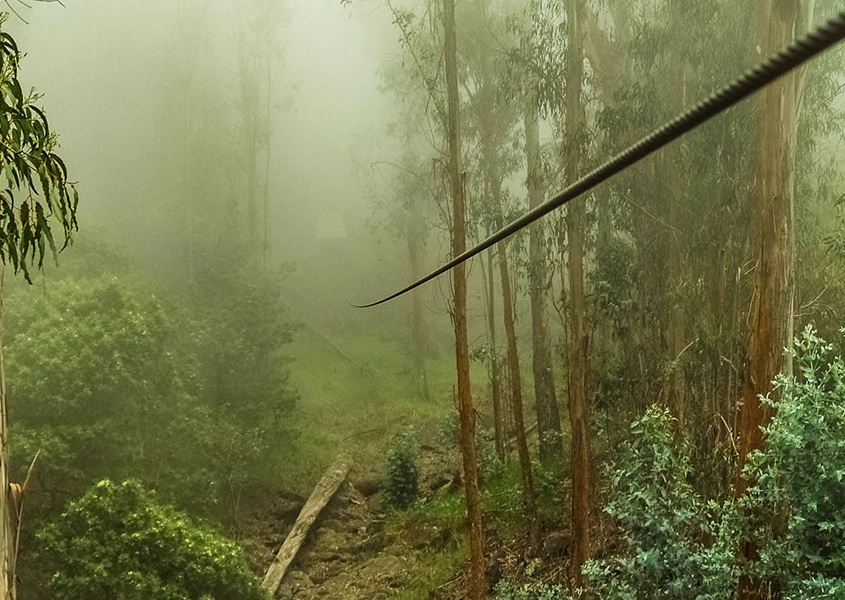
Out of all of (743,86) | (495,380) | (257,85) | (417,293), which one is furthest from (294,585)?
(257,85)

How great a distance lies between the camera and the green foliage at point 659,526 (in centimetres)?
281

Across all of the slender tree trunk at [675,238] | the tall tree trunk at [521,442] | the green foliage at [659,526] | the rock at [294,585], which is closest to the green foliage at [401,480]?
the rock at [294,585]

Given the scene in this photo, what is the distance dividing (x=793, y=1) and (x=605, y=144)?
7.22ft

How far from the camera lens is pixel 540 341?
22.4 feet

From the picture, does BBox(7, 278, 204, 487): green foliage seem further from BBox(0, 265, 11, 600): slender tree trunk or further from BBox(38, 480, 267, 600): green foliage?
BBox(0, 265, 11, 600): slender tree trunk

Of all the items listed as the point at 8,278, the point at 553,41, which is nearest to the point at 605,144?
the point at 553,41

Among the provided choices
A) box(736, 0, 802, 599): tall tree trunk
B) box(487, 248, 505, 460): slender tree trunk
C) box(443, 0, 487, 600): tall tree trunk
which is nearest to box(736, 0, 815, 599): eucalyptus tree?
box(736, 0, 802, 599): tall tree trunk

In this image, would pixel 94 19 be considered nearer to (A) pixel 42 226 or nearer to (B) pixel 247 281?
(B) pixel 247 281

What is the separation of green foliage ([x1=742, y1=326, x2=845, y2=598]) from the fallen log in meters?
3.86

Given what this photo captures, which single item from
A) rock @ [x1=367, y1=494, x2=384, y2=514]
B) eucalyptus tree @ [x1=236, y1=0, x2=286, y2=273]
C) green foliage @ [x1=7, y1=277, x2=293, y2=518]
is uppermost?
eucalyptus tree @ [x1=236, y1=0, x2=286, y2=273]

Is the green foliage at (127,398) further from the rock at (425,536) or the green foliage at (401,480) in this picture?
the rock at (425,536)

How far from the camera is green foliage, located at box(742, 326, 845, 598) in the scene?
237 cm

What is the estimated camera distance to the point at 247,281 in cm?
730

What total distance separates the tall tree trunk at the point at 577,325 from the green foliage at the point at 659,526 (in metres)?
0.99
